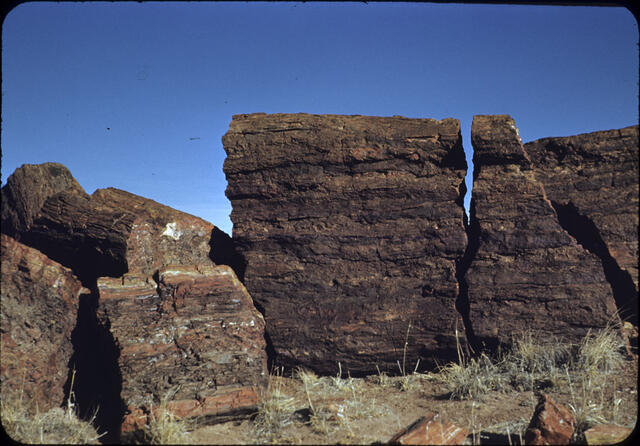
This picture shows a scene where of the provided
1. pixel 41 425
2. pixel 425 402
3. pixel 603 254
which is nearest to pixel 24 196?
pixel 41 425

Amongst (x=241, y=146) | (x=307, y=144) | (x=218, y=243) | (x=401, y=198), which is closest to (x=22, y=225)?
(x=218, y=243)

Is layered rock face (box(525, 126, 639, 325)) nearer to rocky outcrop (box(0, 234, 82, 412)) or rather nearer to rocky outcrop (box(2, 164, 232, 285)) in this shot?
rocky outcrop (box(2, 164, 232, 285))

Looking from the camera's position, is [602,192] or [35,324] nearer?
[35,324]

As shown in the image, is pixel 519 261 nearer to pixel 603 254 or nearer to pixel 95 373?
pixel 603 254

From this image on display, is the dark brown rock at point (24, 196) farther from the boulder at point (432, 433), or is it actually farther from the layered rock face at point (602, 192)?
the layered rock face at point (602, 192)

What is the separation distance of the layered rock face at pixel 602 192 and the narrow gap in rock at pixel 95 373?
16.6 ft

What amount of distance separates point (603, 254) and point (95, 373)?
5686mm

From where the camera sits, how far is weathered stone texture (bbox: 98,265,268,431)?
4.20 metres

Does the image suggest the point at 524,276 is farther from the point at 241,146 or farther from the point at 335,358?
the point at 241,146

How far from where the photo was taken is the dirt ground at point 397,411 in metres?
3.82

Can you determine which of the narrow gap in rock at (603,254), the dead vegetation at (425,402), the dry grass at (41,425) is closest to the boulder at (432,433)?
the dead vegetation at (425,402)

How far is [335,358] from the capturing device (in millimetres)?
5219

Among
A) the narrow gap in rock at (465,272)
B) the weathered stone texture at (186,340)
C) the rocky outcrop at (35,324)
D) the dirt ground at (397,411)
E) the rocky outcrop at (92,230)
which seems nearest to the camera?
the dirt ground at (397,411)

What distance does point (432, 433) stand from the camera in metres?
3.37
